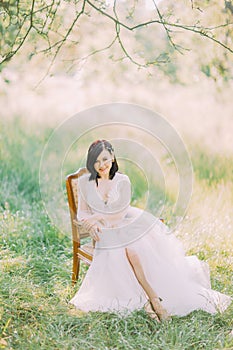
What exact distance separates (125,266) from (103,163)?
59 centimetres

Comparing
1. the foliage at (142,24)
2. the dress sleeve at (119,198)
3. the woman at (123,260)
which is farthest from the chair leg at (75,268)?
the foliage at (142,24)

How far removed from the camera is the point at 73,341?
278 cm

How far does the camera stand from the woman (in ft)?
10.1

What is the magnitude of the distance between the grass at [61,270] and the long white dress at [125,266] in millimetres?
70

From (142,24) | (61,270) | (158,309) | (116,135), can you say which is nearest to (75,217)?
(61,270)

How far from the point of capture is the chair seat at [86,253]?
328 cm

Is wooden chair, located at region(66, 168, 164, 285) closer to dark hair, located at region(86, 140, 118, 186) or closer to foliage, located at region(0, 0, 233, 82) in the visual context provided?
dark hair, located at region(86, 140, 118, 186)

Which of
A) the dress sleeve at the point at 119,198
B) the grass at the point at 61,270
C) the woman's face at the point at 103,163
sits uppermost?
the woman's face at the point at 103,163

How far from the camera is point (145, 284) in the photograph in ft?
9.86

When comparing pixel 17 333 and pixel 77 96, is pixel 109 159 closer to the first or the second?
pixel 17 333

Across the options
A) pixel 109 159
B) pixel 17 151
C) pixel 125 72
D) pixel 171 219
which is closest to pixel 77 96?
pixel 125 72

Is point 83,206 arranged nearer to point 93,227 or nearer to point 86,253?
point 93,227

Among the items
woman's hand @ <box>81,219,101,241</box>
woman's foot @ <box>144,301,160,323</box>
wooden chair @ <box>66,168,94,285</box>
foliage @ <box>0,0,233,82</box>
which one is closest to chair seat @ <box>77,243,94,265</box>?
wooden chair @ <box>66,168,94,285</box>

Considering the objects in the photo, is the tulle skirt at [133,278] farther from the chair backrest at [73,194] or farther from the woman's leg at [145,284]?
the chair backrest at [73,194]
